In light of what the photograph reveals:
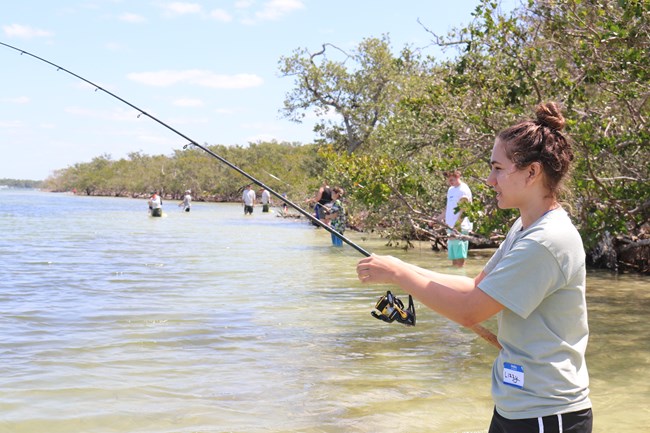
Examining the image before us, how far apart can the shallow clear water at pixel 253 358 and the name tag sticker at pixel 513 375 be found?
237 centimetres

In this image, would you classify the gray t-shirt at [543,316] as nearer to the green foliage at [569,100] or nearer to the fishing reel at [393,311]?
the fishing reel at [393,311]

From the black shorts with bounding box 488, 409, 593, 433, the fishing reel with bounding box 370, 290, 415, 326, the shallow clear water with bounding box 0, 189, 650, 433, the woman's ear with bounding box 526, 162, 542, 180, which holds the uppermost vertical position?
the woman's ear with bounding box 526, 162, 542, 180

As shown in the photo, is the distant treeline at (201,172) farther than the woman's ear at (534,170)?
Yes

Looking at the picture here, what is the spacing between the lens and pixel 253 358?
6.50m

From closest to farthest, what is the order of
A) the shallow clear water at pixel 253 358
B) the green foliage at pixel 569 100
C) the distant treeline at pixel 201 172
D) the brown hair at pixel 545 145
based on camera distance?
the brown hair at pixel 545 145 < the shallow clear water at pixel 253 358 < the green foliage at pixel 569 100 < the distant treeline at pixel 201 172

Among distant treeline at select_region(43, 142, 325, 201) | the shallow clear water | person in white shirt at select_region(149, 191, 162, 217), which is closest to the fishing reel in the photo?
the shallow clear water

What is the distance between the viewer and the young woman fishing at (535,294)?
2264 mm

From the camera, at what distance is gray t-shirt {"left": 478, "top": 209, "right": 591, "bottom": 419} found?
2.25m

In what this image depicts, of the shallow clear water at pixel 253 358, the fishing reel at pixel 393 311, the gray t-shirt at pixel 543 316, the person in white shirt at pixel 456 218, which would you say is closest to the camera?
the gray t-shirt at pixel 543 316

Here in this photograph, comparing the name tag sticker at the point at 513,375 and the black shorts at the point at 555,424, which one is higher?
the name tag sticker at the point at 513,375

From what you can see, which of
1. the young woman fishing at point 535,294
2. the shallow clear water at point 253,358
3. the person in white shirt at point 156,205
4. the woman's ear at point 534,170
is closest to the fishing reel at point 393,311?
the young woman fishing at point 535,294

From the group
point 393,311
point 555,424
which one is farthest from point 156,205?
point 555,424

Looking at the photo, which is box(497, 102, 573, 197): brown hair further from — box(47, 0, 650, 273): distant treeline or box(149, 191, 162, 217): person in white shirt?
box(149, 191, 162, 217): person in white shirt

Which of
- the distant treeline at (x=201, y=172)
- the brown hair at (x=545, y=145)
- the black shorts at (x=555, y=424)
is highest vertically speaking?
the distant treeline at (x=201, y=172)
